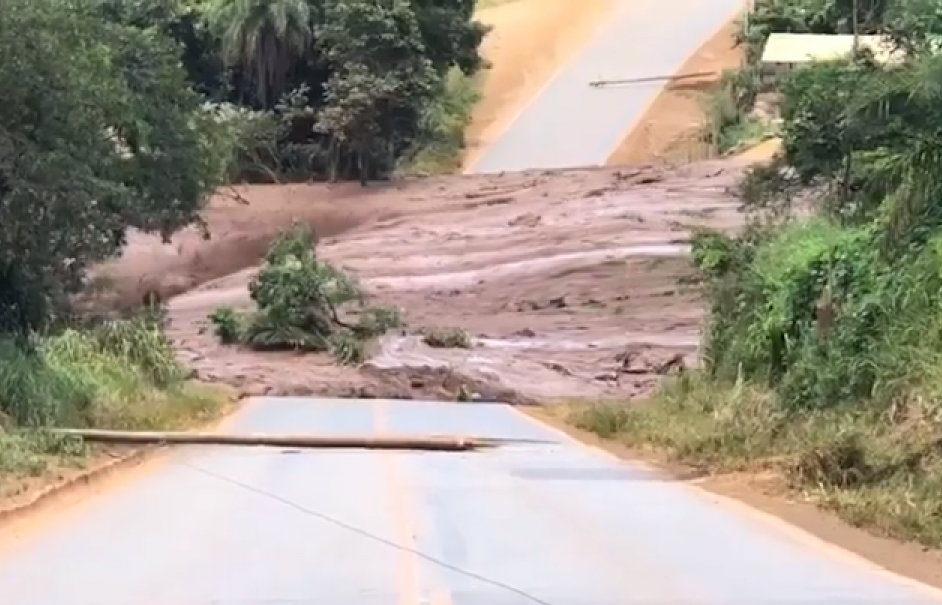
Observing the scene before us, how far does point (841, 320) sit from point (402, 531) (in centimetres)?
982

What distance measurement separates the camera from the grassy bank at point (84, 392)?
746 inches

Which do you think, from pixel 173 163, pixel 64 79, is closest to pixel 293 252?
pixel 173 163

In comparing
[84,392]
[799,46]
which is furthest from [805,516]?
[799,46]

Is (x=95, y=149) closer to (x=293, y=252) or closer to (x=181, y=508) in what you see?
(x=181, y=508)

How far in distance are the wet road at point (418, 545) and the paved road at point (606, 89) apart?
1697 inches

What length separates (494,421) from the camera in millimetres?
28938

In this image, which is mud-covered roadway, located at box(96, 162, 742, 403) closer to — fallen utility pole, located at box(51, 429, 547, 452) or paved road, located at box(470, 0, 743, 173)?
paved road, located at box(470, 0, 743, 173)

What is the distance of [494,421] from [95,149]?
368 inches

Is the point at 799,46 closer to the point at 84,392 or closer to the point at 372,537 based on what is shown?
the point at 84,392

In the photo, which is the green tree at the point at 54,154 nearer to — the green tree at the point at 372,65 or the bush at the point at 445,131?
the green tree at the point at 372,65

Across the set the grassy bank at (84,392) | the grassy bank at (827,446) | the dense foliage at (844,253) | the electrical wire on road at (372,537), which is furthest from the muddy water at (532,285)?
the electrical wire on road at (372,537)

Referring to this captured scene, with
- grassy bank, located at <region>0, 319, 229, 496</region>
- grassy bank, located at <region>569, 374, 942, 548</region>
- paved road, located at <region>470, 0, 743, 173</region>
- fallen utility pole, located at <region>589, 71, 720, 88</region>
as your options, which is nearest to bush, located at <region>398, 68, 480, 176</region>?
paved road, located at <region>470, 0, 743, 173</region>

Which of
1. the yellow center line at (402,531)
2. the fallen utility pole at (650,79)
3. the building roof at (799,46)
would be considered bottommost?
the yellow center line at (402,531)

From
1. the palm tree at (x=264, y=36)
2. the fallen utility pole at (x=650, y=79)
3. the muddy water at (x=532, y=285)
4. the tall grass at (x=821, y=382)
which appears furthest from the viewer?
the fallen utility pole at (x=650, y=79)
